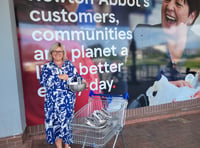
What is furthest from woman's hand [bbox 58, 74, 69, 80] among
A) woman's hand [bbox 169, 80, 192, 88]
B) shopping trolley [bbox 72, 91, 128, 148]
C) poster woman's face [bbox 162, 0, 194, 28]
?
woman's hand [bbox 169, 80, 192, 88]

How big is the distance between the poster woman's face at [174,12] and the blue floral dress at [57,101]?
8.15ft

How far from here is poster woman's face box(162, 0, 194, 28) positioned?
3.61 meters

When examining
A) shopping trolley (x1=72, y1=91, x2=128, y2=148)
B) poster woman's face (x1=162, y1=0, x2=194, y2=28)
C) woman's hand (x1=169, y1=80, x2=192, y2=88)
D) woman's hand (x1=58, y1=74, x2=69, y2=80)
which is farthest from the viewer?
woman's hand (x1=169, y1=80, x2=192, y2=88)

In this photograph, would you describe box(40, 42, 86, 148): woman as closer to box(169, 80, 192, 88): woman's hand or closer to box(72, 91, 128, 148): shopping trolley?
box(72, 91, 128, 148): shopping trolley

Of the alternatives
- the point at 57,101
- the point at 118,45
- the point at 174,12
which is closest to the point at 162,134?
the point at 118,45

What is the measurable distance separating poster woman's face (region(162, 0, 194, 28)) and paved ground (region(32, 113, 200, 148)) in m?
2.09

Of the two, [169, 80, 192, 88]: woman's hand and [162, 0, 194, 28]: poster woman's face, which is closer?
[162, 0, 194, 28]: poster woman's face

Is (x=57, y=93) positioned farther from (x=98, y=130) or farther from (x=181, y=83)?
(x=181, y=83)

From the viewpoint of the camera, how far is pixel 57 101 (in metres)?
2.26

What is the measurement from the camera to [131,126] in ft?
11.2

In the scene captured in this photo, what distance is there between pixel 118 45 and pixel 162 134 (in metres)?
1.86

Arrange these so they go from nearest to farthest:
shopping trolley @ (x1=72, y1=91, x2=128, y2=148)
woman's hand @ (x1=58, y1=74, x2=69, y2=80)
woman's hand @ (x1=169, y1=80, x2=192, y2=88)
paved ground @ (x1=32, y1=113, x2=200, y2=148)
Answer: shopping trolley @ (x1=72, y1=91, x2=128, y2=148) → woman's hand @ (x1=58, y1=74, x2=69, y2=80) → paved ground @ (x1=32, y1=113, x2=200, y2=148) → woman's hand @ (x1=169, y1=80, x2=192, y2=88)

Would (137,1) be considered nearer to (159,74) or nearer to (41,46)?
(159,74)

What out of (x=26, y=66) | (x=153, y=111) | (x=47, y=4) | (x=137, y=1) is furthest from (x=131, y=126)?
(x=47, y=4)
